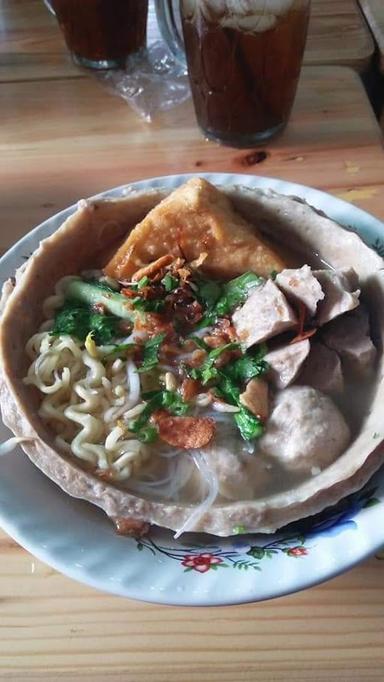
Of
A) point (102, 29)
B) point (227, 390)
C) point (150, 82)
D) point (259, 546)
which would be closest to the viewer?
point (259, 546)

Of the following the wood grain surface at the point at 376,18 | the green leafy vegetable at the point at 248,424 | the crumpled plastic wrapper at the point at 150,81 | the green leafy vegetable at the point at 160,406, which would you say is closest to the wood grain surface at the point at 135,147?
the crumpled plastic wrapper at the point at 150,81

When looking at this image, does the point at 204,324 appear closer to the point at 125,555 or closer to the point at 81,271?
the point at 81,271

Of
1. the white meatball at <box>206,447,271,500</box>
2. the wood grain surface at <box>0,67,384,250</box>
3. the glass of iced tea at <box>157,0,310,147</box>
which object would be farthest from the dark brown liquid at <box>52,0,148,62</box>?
the white meatball at <box>206,447,271,500</box>

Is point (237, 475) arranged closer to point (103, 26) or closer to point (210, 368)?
point (210, 368)

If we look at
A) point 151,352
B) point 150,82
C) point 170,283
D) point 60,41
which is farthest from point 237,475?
point 60,41

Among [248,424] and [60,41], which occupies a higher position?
[60,41]

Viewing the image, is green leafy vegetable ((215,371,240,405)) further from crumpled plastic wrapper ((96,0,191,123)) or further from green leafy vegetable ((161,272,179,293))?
crumpled plastic wrapper ((96,0,191,123))
